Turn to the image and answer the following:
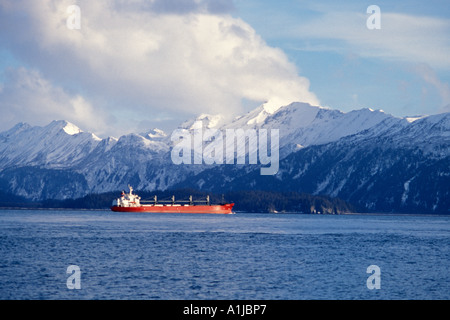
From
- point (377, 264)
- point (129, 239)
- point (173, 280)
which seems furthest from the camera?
point (129, 239)

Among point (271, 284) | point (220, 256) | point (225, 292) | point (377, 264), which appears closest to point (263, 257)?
point (220, 256)

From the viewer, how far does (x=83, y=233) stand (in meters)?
156

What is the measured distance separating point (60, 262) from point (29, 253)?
13.1 m

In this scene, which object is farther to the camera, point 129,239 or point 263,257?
point 129,239

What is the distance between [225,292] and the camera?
2958 inches

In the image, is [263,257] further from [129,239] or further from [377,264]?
[129,239]

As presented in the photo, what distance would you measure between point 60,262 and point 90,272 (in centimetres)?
1104
